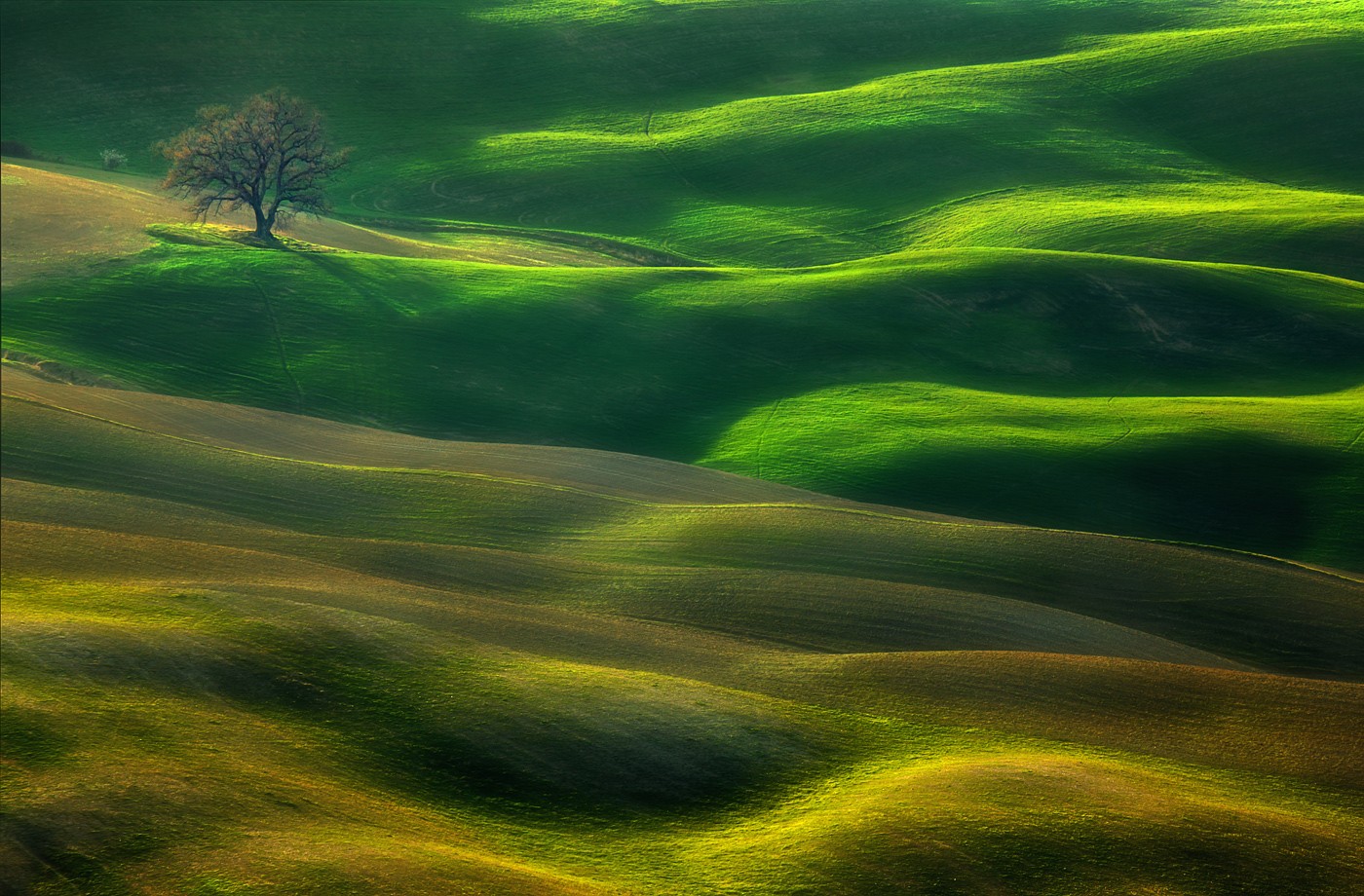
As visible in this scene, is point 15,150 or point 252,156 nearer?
point 252,156

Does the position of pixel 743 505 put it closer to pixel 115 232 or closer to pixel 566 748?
pixel 566 748

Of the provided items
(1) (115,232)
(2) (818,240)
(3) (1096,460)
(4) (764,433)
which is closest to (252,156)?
(1) (115,232)

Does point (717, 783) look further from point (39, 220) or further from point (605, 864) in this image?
point (39, 220)

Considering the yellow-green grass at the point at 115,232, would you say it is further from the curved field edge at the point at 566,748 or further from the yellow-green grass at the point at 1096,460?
the curved field edge at the point at 566,748

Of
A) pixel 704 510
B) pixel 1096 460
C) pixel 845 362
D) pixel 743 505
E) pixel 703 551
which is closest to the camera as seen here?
pixel 703 551

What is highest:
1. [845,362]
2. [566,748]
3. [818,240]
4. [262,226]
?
[818,240]

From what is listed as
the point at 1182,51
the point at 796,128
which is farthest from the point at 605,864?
the point at 1182,51
